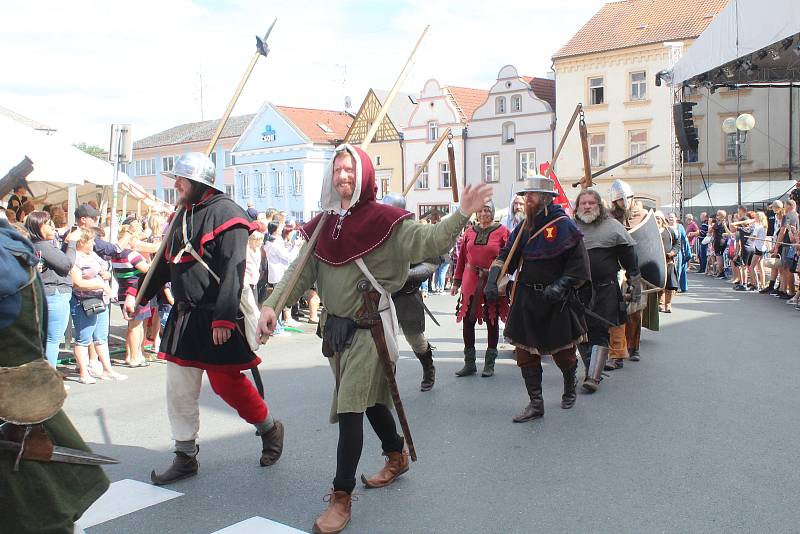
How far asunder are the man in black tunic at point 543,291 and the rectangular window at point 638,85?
32625 millimetres

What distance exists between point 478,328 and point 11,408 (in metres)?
9.19

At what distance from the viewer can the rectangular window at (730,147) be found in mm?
33719

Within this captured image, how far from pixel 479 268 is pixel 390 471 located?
138 inches

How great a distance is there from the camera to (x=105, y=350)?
788 cm

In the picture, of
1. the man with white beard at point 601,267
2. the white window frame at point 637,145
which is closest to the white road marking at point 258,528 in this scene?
the man with white beard at point 601,267

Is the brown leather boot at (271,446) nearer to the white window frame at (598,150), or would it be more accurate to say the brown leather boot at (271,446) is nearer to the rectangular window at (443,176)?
the white window frame at (598,150)

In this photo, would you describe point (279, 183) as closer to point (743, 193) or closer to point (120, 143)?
point (743, 193)

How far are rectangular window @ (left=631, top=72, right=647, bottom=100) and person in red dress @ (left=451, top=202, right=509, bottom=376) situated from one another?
3120cm

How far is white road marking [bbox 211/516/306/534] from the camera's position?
3.75 metres

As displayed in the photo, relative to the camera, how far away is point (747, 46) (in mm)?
11188

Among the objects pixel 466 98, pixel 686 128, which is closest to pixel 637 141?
pixel 466 98

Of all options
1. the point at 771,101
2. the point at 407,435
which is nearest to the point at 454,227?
the point at 407,435

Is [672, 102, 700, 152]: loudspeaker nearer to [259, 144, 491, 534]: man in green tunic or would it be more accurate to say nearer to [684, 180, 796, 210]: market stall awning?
[684, 180, 796, 210]: market stall awning

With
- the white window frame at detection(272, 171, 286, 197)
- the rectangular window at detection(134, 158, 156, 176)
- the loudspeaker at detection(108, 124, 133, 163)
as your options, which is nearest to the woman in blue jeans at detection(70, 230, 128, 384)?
the loudspeaker at detection(108, 124, 133, 163)
